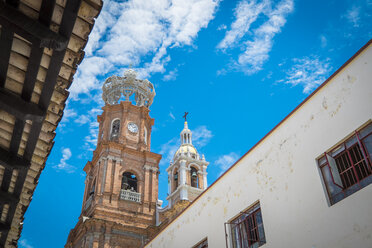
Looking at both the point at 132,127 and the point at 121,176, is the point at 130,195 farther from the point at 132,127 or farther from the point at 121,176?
the point at 132,127

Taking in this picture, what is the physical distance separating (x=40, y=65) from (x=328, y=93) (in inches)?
275

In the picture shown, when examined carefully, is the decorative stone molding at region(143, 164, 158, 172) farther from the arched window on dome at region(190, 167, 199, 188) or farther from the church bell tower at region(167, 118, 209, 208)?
the arched window on dome at region(190, 167, 199, 188)

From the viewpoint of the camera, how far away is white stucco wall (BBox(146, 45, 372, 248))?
8141 millimetres

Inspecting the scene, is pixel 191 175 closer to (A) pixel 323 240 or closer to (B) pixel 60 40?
(A) pixel 323 240

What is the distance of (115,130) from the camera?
34750mm

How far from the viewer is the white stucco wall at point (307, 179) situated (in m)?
8.14

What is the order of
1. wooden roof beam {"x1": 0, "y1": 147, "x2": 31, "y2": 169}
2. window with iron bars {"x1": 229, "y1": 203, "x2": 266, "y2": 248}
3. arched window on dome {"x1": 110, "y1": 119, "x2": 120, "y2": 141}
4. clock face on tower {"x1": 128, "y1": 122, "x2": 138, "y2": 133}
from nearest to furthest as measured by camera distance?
wooden roof beam {"x1": 0, "y1": 147, "x2": 31, "y2": 169} < window with iron bars {"x1": 229, "y1": 203, "x2": 266, "y2": 248} < arched window on dome {"x1": 110, "y1": 119, "x2": 120, "y2": 141} < clock face on tower {"x1": 128, "y1": 122, "x2": 138, "y2": 133}

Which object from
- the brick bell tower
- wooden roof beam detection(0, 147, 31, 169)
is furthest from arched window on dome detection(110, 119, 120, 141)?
wooden roof beam detection(0, 147, 31, 169)

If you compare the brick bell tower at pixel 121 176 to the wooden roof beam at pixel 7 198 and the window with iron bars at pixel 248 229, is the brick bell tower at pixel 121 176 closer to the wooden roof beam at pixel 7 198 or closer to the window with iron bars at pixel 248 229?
the window with iron bars at pixel 248 229

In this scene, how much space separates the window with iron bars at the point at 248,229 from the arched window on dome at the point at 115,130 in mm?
23498

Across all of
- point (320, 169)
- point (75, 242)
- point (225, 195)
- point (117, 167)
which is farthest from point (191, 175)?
point (320, 169)

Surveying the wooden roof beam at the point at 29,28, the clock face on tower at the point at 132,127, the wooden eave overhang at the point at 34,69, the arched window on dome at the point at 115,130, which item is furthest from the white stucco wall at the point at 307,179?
the arched window on dome at the point at 115,130

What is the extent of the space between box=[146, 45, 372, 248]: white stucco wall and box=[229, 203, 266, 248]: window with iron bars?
0.84ft

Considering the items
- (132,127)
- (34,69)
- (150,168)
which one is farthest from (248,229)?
(132,127)
